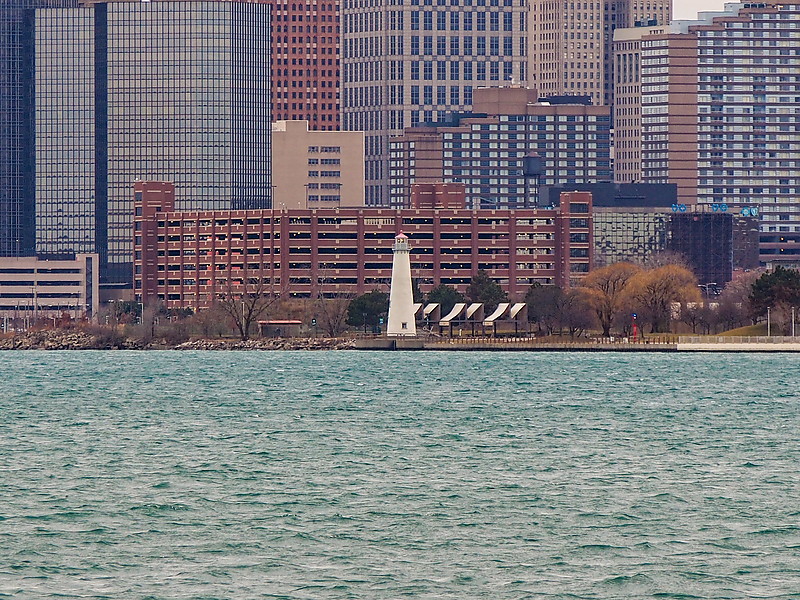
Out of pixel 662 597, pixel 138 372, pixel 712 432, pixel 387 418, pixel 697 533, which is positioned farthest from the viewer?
pixel 138 372

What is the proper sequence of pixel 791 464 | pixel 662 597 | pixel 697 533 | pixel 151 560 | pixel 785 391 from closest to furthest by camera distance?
pixel 662 597, pixel 151 560, pixel 697 533, pixel 791 464, pixel 785 391

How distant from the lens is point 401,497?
7138 centimetres

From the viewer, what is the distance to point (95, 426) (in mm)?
106625

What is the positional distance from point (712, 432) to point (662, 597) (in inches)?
1950

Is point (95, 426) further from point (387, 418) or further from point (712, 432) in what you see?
point (712, 432)

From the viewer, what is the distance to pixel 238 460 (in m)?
85.2

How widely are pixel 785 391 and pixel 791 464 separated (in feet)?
186

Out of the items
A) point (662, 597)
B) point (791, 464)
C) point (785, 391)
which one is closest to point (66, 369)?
point (785, 391)

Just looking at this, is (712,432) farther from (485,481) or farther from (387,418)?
(485,481)

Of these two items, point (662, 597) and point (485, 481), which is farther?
point (485, 481)

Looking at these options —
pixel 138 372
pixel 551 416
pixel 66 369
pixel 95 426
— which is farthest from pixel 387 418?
pixel 66 369

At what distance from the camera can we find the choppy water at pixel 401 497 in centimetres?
5472

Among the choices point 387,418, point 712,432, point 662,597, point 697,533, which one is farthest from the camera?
point 387,418

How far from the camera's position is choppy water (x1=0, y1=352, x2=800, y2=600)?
54.7 meters
